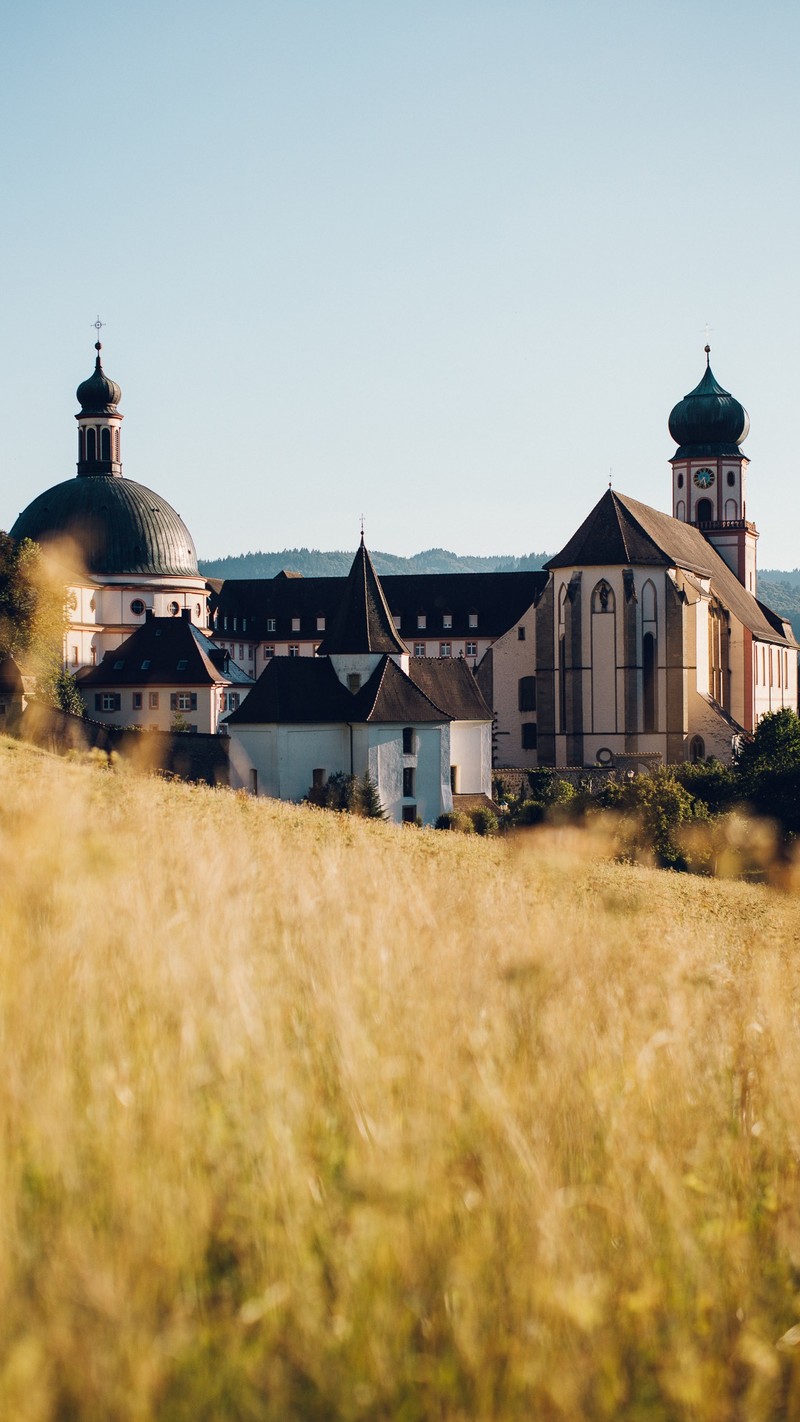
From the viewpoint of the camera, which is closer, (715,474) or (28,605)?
(28,605)

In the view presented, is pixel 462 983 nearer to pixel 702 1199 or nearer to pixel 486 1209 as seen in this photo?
pixel 702 1199

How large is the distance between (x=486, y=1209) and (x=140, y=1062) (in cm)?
129

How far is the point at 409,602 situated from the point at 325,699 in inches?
1815

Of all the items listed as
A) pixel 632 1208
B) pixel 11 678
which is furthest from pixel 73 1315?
pixel 11 678

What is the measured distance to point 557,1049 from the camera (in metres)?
5.57

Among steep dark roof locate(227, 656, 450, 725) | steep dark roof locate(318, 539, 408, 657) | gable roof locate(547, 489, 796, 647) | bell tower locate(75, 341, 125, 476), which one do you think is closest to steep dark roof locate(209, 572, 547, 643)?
bell tower locate(75, 341, 125, 476)

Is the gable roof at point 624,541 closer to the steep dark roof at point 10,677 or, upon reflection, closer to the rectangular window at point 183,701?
the rectangular window at point 183,701

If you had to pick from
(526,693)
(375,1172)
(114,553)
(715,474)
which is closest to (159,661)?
(114,553)

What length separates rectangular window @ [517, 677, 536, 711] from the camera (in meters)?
79.1

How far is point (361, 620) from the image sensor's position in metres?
57.2

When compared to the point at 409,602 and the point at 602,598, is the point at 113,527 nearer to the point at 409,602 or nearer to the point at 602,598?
the point at 409,602

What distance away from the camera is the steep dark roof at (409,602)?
326 feet

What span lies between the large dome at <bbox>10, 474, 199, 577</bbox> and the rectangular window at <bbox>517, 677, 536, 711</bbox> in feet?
78.0

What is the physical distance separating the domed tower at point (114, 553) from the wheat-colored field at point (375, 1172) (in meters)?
79.4
